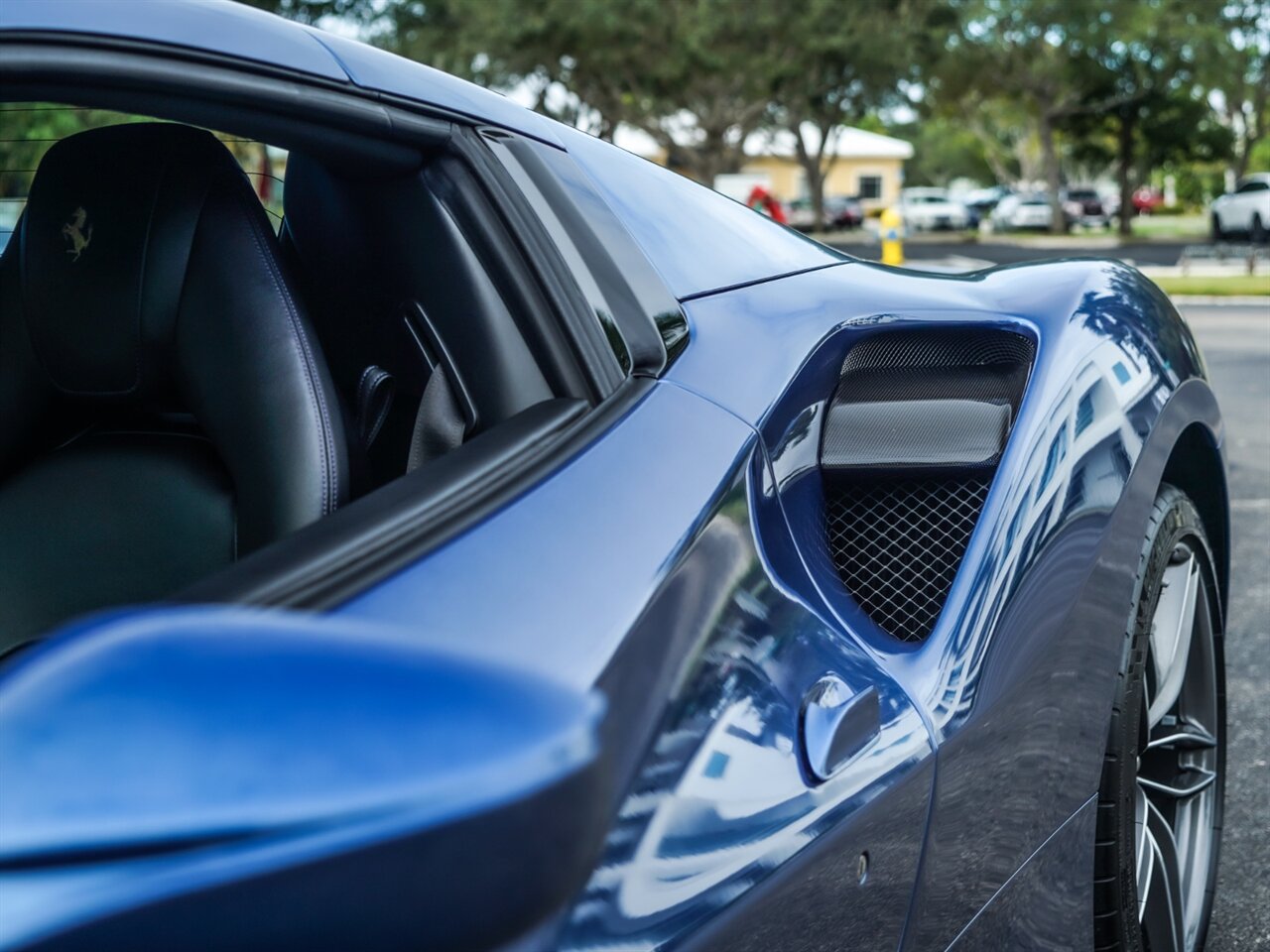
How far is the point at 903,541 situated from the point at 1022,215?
4883 cm

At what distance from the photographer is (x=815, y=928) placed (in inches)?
47.4

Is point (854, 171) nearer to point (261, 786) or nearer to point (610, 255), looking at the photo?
point (610, 255)

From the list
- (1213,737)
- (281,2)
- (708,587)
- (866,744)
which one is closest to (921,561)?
(866,744)

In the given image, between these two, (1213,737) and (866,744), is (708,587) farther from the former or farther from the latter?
(1213,737)

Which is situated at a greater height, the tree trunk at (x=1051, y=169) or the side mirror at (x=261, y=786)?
the side mirror at (x=261, y=786)

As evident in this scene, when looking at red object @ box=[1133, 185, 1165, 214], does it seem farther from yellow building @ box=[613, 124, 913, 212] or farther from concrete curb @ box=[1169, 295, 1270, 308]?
concrete curb @ box=[1169, 295, 1270, 308]

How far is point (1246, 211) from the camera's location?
2956 centimetres

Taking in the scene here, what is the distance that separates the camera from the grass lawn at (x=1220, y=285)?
16281mm

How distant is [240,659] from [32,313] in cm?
123

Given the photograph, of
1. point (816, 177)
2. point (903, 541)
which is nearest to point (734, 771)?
point (903, 541)

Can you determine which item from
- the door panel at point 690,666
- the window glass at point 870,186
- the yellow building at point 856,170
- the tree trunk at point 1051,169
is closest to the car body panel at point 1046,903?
the door panel at point 690,666

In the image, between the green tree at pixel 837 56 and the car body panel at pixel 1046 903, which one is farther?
the green tree at pixel 837 56

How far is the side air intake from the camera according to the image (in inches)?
61.6

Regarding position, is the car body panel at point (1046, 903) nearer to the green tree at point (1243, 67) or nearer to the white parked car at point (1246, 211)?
the white parked car at point (1246, 211)
